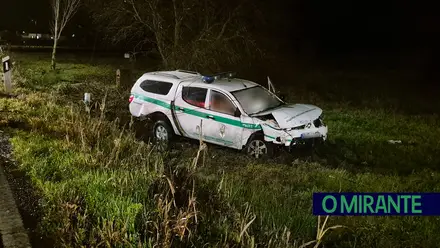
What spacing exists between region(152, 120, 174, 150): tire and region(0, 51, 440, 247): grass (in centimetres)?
66

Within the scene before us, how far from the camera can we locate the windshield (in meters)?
9.86

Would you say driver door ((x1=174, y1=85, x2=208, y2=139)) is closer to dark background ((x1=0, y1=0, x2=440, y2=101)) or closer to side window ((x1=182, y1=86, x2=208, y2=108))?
side window ((x1=182, y1=86, x2=208, y2=108))

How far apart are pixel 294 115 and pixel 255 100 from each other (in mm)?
1091

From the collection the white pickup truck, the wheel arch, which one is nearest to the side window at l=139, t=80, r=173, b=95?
the white pickup truck

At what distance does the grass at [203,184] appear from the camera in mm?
4512

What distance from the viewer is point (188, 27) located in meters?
20.2

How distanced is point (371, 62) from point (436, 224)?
1054 inches

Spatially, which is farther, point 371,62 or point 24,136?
point 371,62

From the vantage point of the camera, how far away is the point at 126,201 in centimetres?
506

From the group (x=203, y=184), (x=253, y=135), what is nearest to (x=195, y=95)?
(x=253, y=135)

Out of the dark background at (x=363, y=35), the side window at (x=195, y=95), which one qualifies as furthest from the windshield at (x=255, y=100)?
the dark background at (x=363, y=35)

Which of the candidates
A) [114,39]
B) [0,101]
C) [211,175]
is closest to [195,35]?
[114,39]

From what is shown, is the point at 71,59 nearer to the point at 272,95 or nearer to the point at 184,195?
the point at 272,95

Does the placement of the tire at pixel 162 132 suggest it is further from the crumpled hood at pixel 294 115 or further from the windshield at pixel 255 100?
the crumpled hood at pixel 294 115
